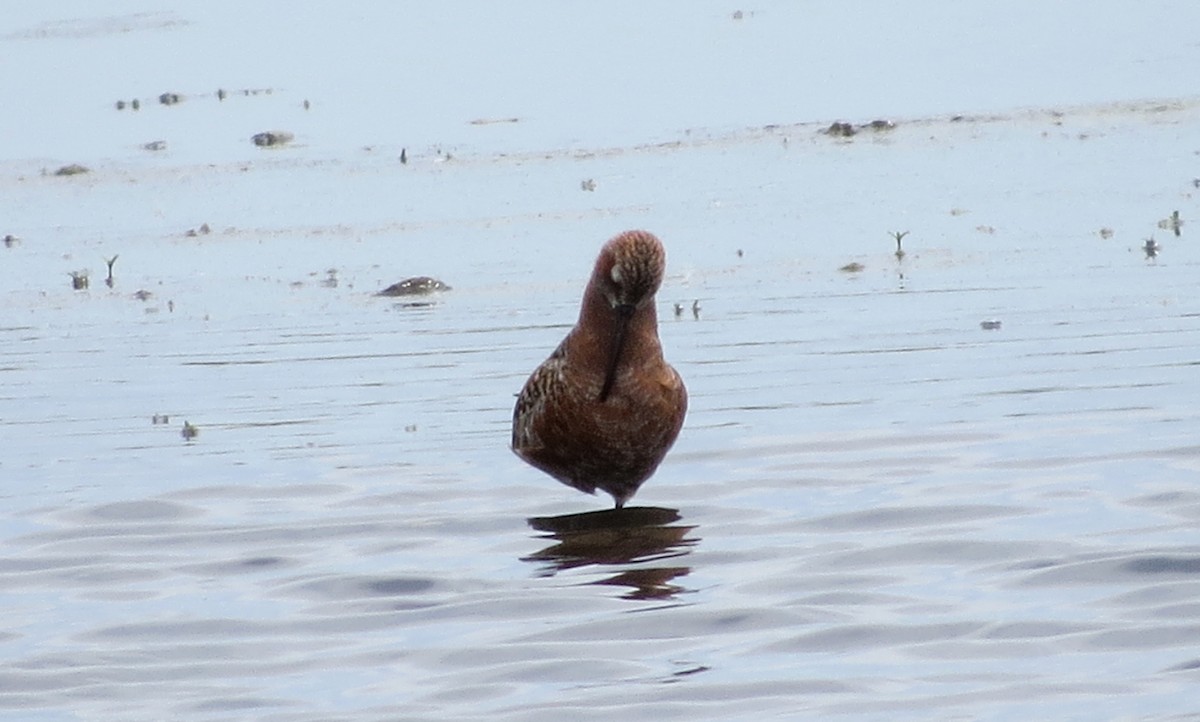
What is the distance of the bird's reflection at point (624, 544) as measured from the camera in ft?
23.4

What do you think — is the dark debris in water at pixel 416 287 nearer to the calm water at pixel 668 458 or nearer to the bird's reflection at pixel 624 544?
the calm water at pixel 668 458

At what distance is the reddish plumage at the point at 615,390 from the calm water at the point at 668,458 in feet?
0.79

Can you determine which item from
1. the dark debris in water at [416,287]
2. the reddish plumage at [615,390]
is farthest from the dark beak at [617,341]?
the dark debris in water at [416,287]

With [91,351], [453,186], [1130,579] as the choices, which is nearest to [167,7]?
[453,186]

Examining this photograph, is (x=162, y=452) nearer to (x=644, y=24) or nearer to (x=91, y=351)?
(x=91, y=351)

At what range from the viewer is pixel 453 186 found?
15109 mm

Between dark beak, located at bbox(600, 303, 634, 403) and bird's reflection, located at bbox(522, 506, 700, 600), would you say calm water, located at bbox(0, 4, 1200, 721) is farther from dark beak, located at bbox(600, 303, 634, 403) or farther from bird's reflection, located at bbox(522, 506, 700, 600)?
dark beak, located at bbox(600, 303, 634, 403)

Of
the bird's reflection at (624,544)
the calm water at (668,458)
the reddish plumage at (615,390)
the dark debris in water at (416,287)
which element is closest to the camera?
the calm water at (668,458)

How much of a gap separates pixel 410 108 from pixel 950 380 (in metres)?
9.76

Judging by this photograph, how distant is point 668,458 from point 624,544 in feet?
3.73

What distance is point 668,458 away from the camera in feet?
29.0

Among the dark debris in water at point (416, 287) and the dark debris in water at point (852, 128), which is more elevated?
the dark debris in water at point (852, 128)

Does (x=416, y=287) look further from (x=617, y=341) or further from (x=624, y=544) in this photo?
(x=624, y=544)

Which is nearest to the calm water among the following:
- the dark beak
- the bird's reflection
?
the bird's reflection
